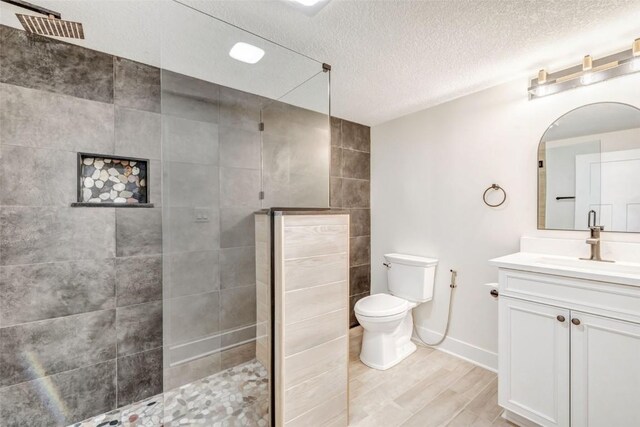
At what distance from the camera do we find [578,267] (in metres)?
1.63

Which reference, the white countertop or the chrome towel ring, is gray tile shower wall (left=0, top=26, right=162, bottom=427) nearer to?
the white countertop

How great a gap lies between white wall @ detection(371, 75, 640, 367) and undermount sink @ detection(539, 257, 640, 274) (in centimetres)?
20

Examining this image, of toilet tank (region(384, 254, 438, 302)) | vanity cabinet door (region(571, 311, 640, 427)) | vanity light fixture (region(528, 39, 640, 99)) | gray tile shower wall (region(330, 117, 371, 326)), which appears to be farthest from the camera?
gray tile shower wall (region(330, 117, 371, 326))

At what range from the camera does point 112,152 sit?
174 cm

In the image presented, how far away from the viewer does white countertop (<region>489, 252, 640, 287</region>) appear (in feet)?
4.27

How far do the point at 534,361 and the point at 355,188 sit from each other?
203cm

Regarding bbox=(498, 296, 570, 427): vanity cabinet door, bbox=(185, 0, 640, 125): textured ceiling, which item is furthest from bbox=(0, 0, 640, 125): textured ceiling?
bbox=(498, 296, 570, 427): vanity cabinet door

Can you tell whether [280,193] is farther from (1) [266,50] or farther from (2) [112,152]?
(2) [112,152]

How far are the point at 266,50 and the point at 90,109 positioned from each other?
1.14 metres

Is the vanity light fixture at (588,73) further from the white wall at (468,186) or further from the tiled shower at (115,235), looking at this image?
the tiled shower at (115,235)

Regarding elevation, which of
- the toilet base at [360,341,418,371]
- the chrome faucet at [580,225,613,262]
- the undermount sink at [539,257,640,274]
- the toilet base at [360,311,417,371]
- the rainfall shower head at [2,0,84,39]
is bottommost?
the toilet base at [360,341,418,371]

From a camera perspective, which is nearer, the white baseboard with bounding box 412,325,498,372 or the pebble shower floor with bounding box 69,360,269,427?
the pebble shower floor with bounding box 69,360,269,427

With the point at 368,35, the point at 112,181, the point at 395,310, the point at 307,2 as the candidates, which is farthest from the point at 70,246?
the point at 395,310

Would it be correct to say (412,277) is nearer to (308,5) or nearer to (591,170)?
(591,170)
